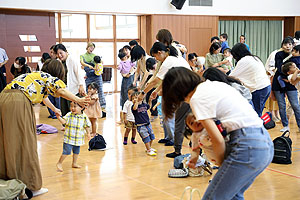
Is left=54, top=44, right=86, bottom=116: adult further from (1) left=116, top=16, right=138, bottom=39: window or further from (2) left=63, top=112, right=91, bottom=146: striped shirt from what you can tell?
(1) left=116, top=16, right=138, bottom=39: window

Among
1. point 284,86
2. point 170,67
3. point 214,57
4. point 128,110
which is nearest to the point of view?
point 170,67

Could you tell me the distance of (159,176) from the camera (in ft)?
16.4

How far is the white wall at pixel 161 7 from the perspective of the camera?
12.4m

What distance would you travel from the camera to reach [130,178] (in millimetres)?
4965

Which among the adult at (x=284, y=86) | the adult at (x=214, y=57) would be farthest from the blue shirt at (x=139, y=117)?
the adult at (x=214, y=57)

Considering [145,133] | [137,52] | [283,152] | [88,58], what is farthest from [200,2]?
[283,152]

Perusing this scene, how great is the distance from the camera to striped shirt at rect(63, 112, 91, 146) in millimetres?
5230

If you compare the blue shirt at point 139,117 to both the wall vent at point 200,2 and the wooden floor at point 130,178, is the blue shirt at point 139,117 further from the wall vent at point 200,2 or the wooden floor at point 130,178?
the wall vent at point 200,2

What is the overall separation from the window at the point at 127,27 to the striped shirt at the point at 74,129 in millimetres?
9510

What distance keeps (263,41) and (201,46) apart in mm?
3327

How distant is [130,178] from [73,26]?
31.2ft

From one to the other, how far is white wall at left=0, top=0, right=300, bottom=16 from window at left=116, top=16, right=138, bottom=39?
2.15 feet

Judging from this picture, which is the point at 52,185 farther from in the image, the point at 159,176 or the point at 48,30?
the point at 48,30

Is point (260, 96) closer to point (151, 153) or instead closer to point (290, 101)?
point (290, 101)
